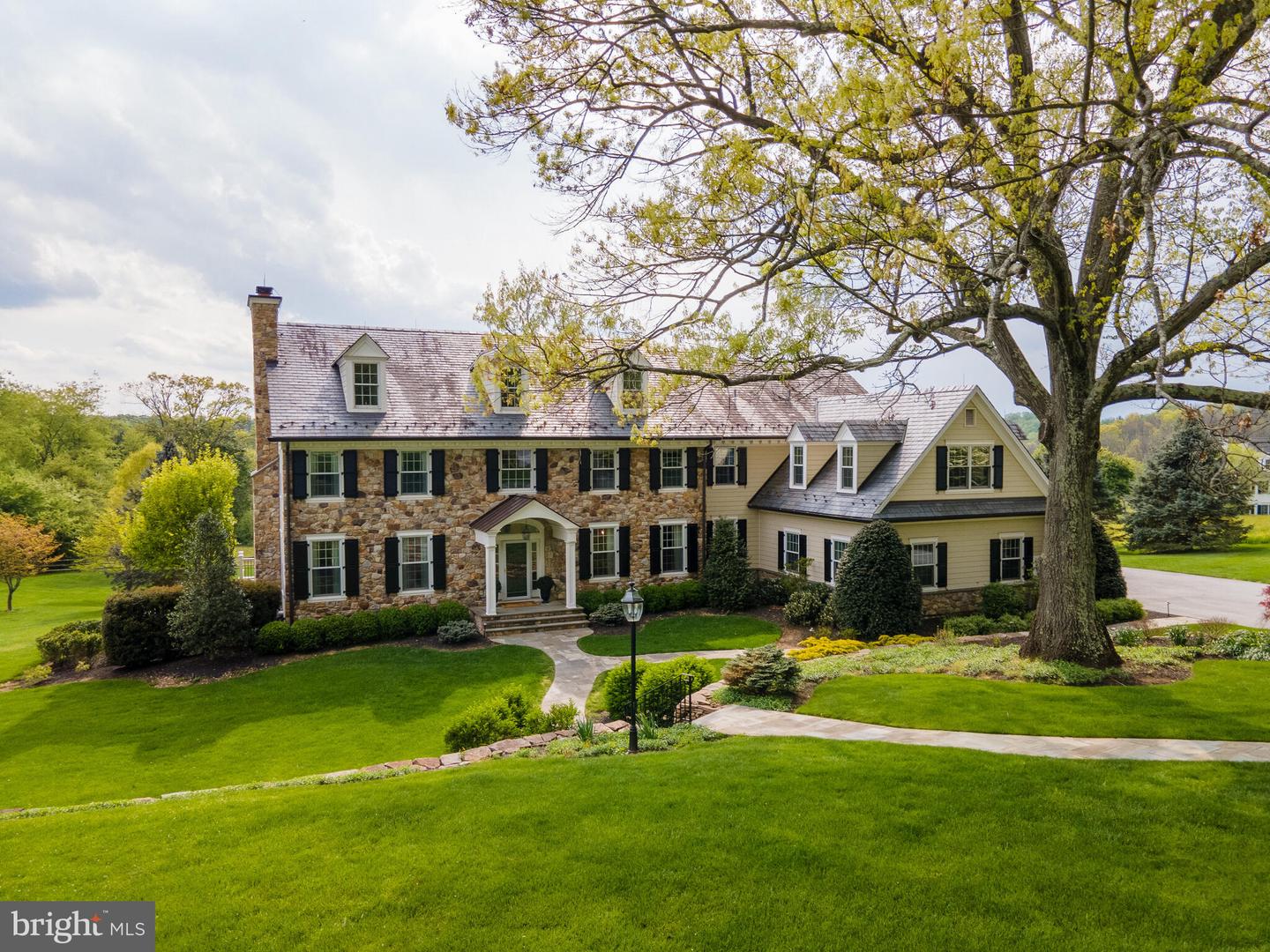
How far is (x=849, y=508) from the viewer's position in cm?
2009

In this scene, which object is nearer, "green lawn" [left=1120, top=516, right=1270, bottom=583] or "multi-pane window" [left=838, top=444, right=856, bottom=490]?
"multi-pane window" [left=838, top=444, right=856, bottom=490]

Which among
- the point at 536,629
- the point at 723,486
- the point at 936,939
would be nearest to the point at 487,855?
the point at 936,939

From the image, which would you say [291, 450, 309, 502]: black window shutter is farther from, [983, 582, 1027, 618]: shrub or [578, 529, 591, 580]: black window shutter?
[983, 582, 1027, 618]: shrub

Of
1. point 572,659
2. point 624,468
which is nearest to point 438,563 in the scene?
point 572,659

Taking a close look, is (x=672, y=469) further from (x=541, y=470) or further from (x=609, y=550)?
(x=541, y=470)

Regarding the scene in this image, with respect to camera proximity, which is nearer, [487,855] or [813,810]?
[487,855]

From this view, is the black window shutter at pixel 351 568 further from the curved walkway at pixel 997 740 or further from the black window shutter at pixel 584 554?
the curved walkway at pixel 997 740

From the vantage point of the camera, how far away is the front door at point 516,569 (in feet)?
72.0

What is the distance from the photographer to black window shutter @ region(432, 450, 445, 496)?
2069 centimetres

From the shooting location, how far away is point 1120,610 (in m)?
19.6

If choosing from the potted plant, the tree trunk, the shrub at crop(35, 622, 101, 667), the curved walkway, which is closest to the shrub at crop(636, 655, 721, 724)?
the curved walkway

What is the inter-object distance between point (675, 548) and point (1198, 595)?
1657cm

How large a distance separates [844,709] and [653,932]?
23.7ft

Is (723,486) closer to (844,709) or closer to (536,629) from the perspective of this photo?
(536,629)
